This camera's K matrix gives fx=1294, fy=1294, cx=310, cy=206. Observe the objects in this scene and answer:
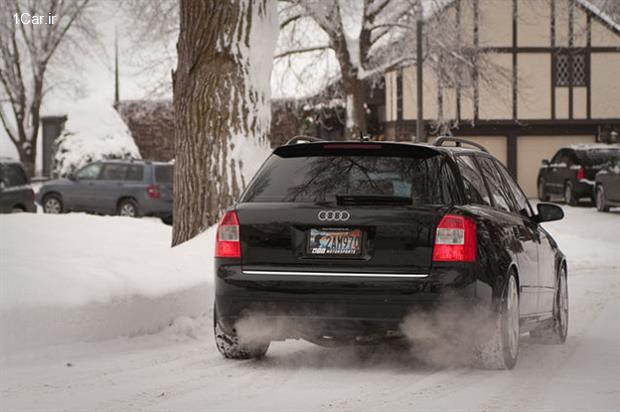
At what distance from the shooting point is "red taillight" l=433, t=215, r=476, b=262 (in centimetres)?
805

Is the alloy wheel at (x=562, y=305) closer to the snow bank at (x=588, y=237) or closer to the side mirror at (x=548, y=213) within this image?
the side mirror at (x=548, y=213)

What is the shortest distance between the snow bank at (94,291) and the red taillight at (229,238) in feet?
5.16

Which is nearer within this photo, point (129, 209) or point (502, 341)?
point (502, 341)

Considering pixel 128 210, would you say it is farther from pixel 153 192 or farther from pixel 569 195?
pixel 569 195

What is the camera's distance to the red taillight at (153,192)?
106ft

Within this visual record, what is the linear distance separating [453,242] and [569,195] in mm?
31031

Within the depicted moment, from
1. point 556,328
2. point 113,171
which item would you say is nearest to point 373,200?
point 556,328

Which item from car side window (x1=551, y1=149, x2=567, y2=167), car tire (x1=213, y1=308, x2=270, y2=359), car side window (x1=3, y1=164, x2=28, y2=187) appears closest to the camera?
car tire (x1=213, y1=308, x2=270, y2=359)

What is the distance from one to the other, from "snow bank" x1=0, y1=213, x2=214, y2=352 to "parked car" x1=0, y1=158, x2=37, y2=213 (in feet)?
44.6

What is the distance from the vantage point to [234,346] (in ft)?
28.8

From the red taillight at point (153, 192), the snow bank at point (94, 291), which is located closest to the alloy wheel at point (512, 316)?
the snow bank at point (94, 291)

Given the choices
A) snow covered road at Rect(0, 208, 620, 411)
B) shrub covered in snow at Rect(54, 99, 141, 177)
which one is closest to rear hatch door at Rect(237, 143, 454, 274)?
snow covered road at Rect(0, 208, 620, 411)

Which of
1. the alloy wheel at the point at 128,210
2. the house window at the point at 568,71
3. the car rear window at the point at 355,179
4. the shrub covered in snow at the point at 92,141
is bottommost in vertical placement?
the alloy wheel at the point at 128,210

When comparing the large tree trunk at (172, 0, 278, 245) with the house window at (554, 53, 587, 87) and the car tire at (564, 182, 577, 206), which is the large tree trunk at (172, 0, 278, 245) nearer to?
the car tire at (564, 182, 577, 206)
